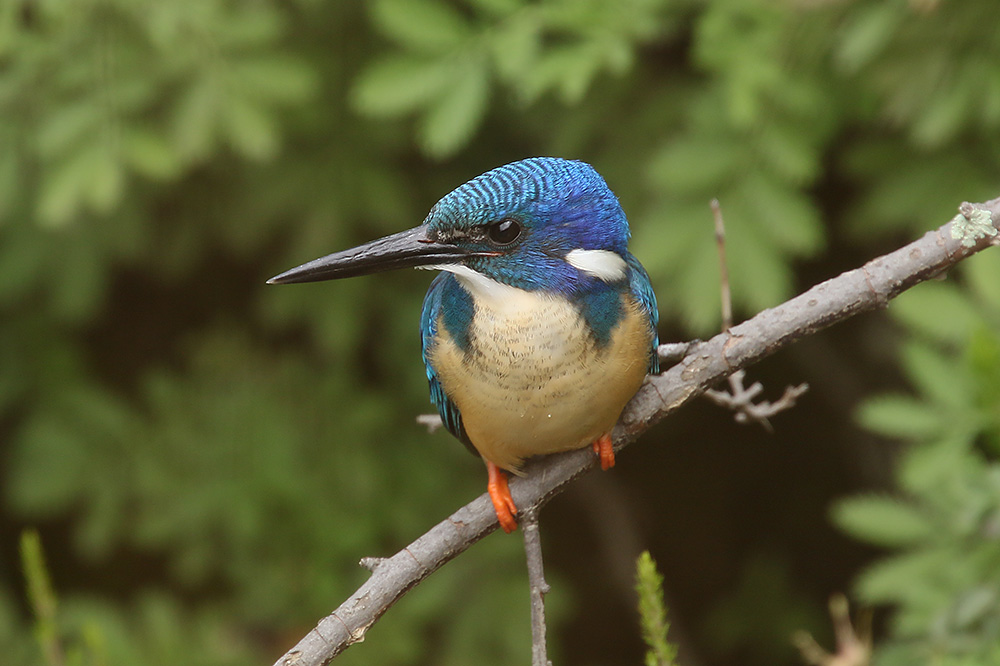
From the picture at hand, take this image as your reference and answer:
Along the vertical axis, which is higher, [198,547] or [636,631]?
[198,547]

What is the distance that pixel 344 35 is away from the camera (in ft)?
12.5

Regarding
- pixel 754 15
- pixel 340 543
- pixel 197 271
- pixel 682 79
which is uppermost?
pixel 754 15

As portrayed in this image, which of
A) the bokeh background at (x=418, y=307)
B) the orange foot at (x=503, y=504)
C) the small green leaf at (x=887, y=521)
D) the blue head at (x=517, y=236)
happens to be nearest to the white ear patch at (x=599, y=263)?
the blue head at (x=517, y=236)

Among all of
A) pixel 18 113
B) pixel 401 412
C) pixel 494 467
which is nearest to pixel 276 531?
pixel 401 412

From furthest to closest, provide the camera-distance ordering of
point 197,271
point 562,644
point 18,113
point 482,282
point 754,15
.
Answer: point 562,644
point 197,271
point 18,113
point 754,15
point 482,282

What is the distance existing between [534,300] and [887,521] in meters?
1.59

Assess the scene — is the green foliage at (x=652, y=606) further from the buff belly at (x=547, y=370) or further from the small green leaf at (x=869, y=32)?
the small green leaf at (x=869, y=32)

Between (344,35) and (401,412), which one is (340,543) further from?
(344,35)

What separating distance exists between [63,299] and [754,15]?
2.76m

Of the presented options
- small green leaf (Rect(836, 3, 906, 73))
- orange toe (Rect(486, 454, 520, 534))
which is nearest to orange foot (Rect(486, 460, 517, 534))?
orange toe (Rect(486, 454, 520, 534))

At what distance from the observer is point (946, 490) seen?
274 centimetres

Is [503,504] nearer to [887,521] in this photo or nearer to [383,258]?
[383,258]

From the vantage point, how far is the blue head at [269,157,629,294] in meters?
1.78

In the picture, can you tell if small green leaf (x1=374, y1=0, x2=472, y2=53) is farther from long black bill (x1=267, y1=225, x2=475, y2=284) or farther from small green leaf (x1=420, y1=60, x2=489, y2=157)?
long black bill (x1=267, y1=225, x2=475, y2=284)
